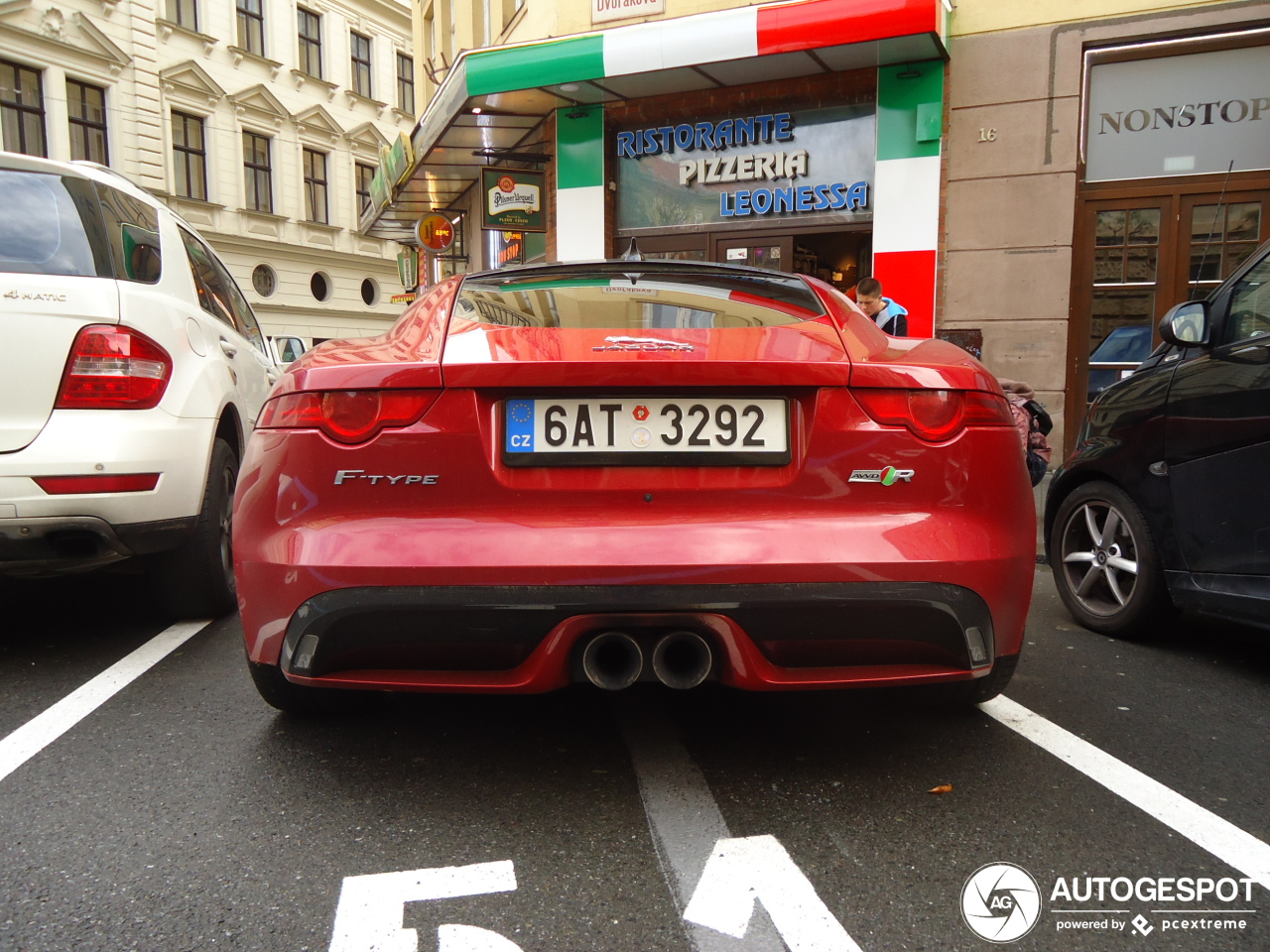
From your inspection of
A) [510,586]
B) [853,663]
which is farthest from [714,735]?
[510,586]

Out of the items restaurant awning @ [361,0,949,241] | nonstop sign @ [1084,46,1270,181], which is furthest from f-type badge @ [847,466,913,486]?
nonstop sign @ [1084,46,1270,181]

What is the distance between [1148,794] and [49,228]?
3778 millimetres

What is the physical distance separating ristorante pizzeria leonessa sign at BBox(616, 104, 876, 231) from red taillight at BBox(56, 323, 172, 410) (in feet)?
27.6

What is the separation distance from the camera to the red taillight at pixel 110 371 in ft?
10.7

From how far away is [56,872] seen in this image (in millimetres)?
1977

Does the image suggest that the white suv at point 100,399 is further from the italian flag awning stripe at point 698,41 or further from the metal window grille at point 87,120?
the metal window grille at point 87,120

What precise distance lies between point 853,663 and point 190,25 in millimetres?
34227

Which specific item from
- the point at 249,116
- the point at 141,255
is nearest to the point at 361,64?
the point at 249,116

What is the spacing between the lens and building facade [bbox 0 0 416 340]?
2627 centimetres

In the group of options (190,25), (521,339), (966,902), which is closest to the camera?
(966,902)

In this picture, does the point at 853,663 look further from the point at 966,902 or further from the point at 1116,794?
the point at 1116,794

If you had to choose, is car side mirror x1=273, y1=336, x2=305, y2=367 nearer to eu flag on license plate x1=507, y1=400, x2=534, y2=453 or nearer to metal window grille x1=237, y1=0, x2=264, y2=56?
eu flag on license plate x1=507, y1=400, x2=534, y2=453

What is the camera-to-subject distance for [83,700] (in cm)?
305

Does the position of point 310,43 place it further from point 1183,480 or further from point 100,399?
point 1183,480
